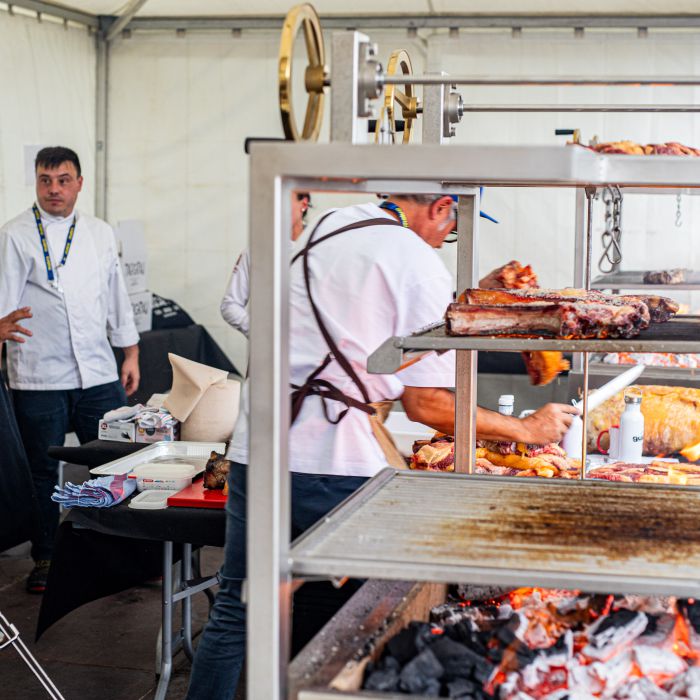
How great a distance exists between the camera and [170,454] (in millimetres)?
3564

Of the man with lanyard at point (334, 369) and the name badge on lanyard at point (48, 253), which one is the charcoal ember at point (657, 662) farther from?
the name badge on lanyard at point (48, 253)

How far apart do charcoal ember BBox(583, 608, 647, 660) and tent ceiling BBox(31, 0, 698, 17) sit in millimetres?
5817

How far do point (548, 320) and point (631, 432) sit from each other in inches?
70.6

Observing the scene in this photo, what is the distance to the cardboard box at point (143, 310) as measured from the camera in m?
7.28

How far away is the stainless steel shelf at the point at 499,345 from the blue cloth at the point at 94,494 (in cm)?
148

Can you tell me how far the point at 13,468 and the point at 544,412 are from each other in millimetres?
1863

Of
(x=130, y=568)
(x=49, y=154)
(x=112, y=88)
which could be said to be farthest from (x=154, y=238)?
(x=130, y=568)

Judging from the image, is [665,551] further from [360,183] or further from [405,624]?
[360,183]

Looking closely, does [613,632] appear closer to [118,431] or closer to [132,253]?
[118,431]

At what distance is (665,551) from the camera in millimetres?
1562

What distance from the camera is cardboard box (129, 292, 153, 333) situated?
7.28 metres

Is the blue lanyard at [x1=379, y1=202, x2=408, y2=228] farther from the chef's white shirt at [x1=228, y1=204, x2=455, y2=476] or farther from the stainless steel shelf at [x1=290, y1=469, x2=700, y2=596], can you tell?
the stainless steel shelf at [x1=290, y1=469, x2=700, y2=596]

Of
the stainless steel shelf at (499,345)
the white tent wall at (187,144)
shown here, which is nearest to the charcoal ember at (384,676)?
the stainless steel shelf at (499,345)

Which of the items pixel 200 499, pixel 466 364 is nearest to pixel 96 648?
pixel 200 499
